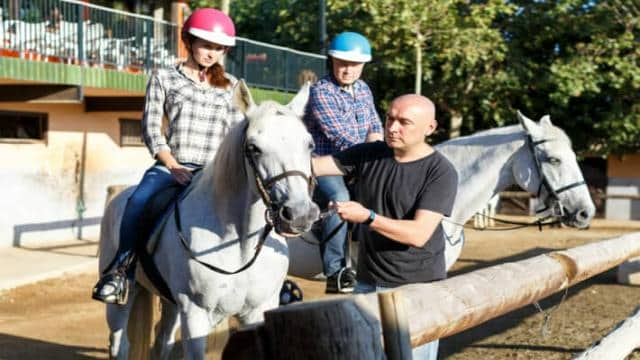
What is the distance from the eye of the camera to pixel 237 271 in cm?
398

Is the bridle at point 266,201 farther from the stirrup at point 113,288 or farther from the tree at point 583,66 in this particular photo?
the tree at point 583,66

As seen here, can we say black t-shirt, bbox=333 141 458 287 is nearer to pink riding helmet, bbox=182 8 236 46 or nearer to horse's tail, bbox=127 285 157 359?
pink riding helmet, bbox=182 8 236 46

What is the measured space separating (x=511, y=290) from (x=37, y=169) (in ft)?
Result: 42.1

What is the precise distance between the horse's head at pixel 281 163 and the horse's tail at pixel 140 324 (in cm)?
197

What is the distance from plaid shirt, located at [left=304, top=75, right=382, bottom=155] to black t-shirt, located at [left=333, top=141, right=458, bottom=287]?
1281 millimetres

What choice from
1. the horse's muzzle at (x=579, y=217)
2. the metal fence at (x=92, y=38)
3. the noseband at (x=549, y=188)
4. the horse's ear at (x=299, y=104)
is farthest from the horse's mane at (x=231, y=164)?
the metal fence at (x=92, y=38)

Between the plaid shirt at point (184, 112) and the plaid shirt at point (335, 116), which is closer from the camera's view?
the plaid shirt at point (184, 112)

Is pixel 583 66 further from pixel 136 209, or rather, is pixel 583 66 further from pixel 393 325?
pixel 393 325

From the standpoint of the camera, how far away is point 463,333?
798 cm

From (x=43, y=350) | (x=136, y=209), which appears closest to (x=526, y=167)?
(x=136, y=209)

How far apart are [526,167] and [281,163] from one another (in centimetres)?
303

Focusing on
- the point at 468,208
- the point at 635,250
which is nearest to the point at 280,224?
the point at 468,208

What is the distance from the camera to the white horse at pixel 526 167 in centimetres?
586

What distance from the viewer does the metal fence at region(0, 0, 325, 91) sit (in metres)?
12.6
